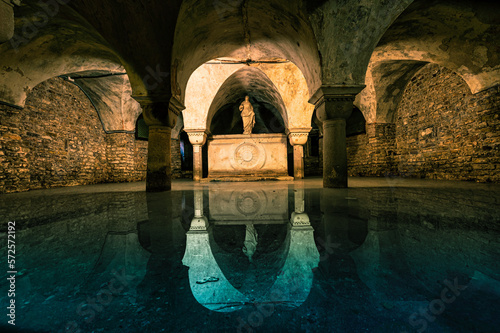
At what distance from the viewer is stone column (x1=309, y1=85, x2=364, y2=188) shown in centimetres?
432

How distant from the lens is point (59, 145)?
734 centimetres

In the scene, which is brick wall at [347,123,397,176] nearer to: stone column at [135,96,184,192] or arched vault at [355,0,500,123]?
arched vault at [355,0,500,123]

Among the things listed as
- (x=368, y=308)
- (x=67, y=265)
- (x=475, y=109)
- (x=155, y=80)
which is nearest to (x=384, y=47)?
(x=475, y=109)

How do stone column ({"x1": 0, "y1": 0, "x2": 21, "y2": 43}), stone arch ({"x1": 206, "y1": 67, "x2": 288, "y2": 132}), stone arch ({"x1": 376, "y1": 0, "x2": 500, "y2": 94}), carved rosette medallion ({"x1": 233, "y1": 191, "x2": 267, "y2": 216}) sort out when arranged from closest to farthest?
1. carved rosette medallion ({"x1": 233, "y1": 191, "x2": 267, "y2": 216})
2. stone column ({"x1": 0, "y1": 0, "x2": 21, "y2": 43})
3. stone arch ({"x1": 376, "y1": 0, "x2": 500, "y2": 94})
4. stone arch ({"x1": 206, "y1": 67, "x2": 288, "y2": 132})

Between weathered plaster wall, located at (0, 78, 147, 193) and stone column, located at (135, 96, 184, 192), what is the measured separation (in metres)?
4.11

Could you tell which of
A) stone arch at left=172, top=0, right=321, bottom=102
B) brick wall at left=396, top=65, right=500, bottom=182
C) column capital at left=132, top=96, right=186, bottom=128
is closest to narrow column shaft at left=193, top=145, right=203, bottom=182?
stone arch at left=172, top=0, right=321, bottom=102

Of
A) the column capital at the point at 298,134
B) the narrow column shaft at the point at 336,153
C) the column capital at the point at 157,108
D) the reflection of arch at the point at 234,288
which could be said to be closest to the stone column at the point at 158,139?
the column capital at the point at 157,108

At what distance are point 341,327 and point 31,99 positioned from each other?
358 inches

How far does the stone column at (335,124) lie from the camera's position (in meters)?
4.32

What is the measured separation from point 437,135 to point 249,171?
678cm

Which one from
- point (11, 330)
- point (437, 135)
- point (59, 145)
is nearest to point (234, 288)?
point (11, 330)

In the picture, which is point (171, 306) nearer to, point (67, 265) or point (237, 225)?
point (67, 265)

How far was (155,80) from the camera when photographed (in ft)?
14.5

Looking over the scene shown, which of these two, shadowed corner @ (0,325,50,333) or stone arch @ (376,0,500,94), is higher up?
stone arch @ (376,0,500,94)
